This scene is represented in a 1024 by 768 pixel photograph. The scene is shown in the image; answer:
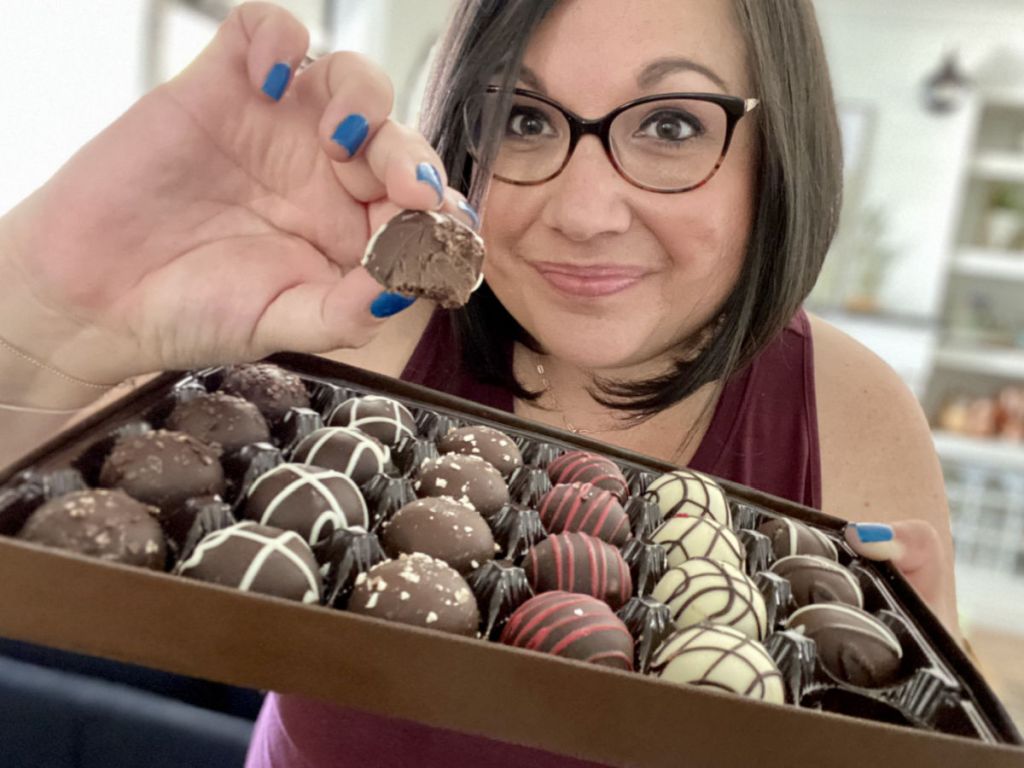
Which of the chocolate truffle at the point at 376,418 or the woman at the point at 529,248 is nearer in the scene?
the woman at the point at 529,248

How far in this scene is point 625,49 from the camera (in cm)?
81

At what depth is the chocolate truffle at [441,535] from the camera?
0.66 metres

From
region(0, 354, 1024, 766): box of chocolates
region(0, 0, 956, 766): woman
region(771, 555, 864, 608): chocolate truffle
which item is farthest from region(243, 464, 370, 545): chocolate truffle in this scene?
region(771, 555, 864, 608): chocolate truffle

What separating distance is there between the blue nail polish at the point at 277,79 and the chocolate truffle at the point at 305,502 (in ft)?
0.95

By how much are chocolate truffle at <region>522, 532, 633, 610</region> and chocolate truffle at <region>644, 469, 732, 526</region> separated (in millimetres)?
103

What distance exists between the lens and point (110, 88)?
53.1 inches

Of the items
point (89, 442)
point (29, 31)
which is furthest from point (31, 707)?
point (29, 31)

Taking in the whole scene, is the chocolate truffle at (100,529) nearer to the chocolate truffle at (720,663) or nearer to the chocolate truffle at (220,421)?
the chocolate truffle at (220,421)

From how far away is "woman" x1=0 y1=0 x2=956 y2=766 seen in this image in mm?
696

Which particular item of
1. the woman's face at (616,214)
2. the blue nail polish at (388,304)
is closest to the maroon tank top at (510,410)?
the woman's face at (616,214)

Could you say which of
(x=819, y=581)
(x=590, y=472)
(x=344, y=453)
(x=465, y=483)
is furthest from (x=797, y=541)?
(x=344, y=453)

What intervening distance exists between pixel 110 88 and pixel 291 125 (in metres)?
0.77

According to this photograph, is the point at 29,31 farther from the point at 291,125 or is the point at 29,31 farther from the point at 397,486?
the point at 397,486

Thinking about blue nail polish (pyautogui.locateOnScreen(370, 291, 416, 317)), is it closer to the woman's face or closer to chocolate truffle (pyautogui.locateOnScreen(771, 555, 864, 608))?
the woman's face
